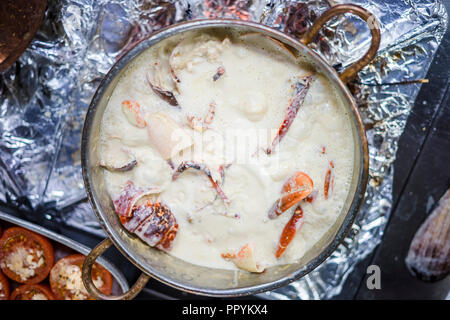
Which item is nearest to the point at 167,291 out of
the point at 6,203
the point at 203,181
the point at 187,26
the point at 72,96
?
the point at 203,181

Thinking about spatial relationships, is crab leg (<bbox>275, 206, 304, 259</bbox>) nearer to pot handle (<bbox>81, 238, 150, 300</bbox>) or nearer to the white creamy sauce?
the white creamy sauce

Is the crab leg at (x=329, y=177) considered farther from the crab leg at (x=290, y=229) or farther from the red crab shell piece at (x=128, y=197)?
the red crab shell piece at (x=128, y=197)

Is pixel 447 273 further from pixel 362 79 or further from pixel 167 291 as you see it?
pixel 167 291

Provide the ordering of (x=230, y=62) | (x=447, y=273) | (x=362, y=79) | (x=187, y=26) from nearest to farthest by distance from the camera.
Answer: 1. (x=187, y=26)
2. (x=230, y=62)
3. (x=362, y=79)
4. (x=447, y=273)

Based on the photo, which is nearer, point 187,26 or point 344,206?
point 187,26

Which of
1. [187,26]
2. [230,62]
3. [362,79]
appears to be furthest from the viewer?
[362,79]

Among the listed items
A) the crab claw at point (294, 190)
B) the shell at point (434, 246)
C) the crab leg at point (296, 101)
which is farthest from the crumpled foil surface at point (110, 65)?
the crab claw at point (294, 190)

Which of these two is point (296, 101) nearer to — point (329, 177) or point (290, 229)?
point (329, 177)
